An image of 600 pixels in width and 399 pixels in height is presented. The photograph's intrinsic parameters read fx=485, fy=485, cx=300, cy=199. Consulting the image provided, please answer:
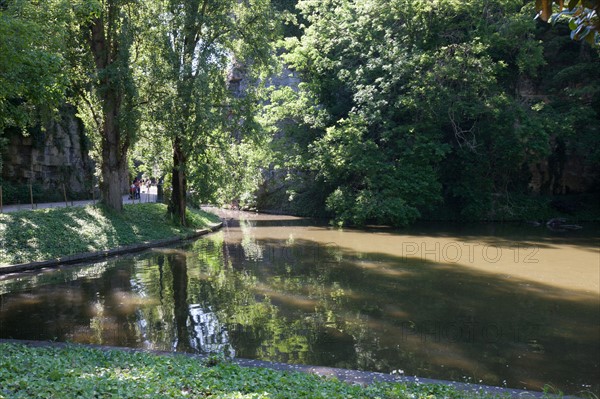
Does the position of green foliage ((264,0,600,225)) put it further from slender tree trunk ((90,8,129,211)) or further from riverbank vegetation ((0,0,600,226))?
slender tree trunk ((90,8,129,211))

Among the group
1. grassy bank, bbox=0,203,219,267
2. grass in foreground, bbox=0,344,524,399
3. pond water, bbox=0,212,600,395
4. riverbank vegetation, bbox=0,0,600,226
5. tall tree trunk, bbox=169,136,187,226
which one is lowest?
pond water, bbox=0,212,600,395

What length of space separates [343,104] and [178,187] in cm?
1353

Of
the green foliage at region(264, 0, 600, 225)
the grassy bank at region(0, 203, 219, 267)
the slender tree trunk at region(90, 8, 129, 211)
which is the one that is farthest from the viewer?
the green foliage at region(264, 0, 600, 225)

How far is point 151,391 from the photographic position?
15.1 feet

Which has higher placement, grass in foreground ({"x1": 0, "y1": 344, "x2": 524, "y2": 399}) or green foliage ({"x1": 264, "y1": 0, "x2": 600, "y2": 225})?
green foliage ({"x1": 264, "y1": 0, "x2": 600, "y2": 225})

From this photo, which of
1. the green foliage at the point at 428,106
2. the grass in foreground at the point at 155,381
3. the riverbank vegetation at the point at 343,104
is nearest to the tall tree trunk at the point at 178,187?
the riverbank vegetation at the point at 343,104

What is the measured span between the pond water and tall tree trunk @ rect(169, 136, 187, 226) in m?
5.35

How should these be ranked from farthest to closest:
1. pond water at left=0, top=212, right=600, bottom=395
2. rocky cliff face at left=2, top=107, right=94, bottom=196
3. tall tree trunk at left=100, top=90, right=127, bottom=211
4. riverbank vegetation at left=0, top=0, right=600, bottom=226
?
rocky cliff face at left=2, top=107, right=94, bottom=196
tall tree trunk at left=100, top=90, right=127, bottom=211
riverbank vegetation at left=0, top=0, right=600, bottom=226
pond water at left=0, top=212, right=600, bottom=395

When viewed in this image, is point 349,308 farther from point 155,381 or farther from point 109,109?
point 109,109

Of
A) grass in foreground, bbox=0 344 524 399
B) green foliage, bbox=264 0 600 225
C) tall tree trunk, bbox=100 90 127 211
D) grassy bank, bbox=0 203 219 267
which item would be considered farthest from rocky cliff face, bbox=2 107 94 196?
grass in foreground, bbox=0 344 524 399

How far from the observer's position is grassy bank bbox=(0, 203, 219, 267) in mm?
14844

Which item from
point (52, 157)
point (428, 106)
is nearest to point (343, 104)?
point (428, 106)

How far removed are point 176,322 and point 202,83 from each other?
12.6 metres

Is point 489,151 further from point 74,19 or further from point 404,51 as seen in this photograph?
point 74,19
